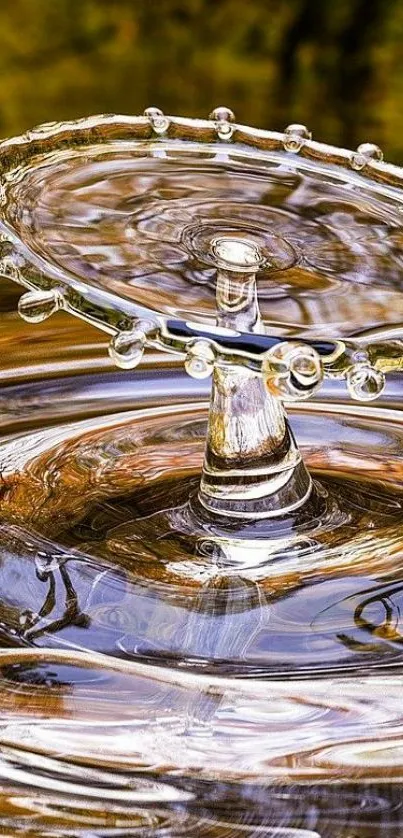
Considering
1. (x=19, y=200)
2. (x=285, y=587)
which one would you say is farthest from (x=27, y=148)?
(x=285, y=587)

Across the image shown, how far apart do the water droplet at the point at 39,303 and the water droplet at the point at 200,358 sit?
0.04m

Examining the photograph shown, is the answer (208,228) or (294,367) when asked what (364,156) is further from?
(294,367)

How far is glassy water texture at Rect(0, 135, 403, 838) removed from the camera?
0.34 metres

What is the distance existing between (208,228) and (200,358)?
0.42 feet

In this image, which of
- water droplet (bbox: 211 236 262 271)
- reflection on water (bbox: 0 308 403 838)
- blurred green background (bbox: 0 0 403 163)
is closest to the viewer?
reflection on water (bbox: 0 308 403 838)

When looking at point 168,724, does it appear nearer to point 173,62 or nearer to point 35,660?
point 35,660

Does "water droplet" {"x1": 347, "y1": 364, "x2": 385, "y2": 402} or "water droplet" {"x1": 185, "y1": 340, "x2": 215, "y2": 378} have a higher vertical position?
"water droplet" {"x1": 347, "y1": 364, "x2": 385, "y2": 402}

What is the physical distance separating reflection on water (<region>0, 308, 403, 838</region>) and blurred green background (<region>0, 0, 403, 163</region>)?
626 millimetres

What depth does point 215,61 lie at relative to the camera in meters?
1.15

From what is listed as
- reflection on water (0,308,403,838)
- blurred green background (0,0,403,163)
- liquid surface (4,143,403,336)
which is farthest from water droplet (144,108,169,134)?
blurred green background (0,0,403,163)

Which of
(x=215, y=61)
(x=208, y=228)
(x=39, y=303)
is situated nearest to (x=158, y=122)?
(x=208, y=228)

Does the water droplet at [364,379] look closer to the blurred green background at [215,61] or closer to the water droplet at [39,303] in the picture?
the water droplet at [39,303]

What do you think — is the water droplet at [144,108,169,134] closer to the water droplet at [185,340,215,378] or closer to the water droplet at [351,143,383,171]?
the water droplet at [351,143,383,171]

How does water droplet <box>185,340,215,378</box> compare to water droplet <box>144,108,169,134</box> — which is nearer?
water droplet <box>185,340,215,378</box>
